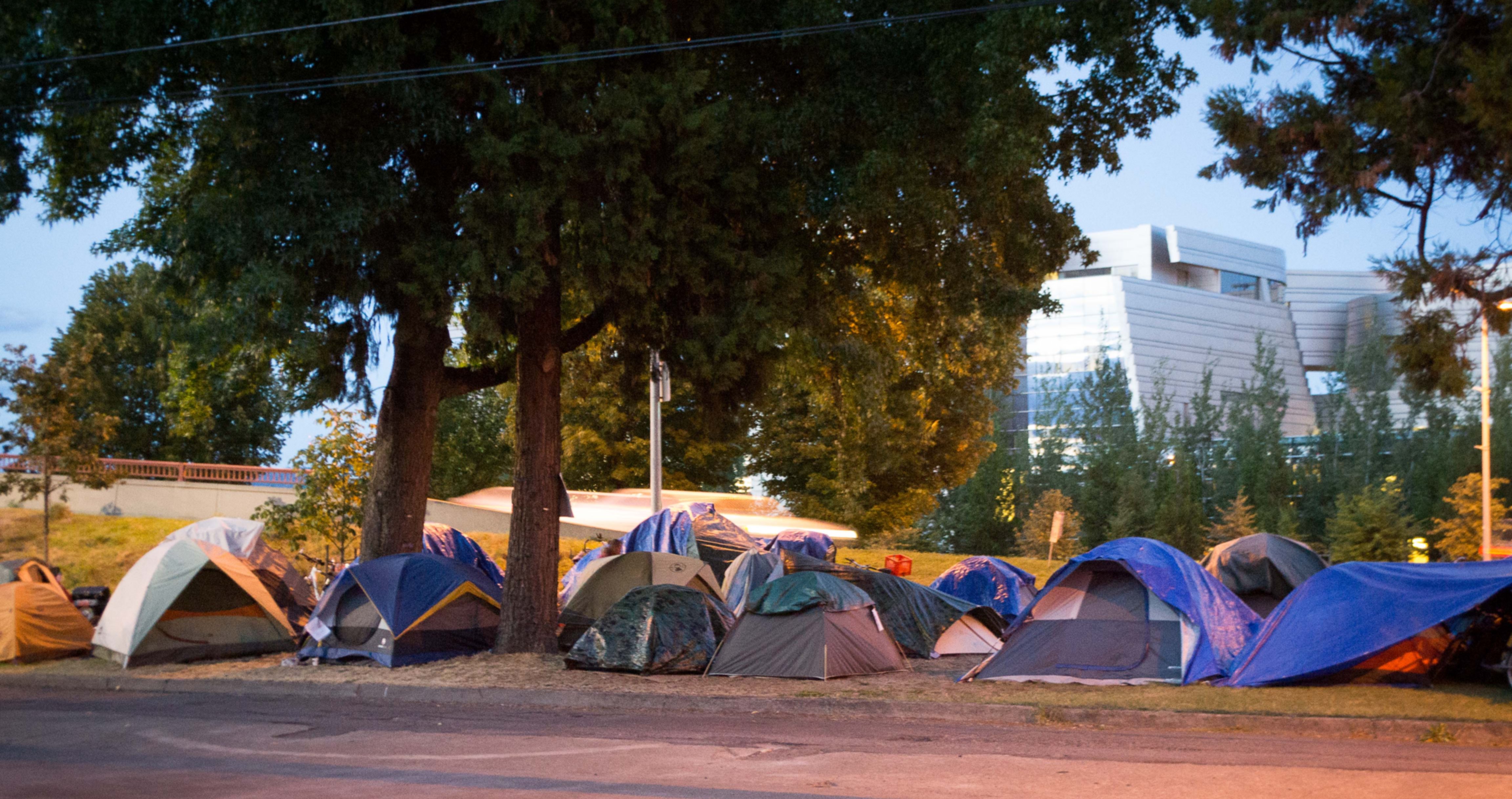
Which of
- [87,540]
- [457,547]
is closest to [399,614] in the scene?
[457,547]

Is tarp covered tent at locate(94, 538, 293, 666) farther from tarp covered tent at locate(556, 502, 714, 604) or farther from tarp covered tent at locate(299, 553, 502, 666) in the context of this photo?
tarp covered tent at locate(556, 502, 714, 604)

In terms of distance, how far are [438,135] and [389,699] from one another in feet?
23.5

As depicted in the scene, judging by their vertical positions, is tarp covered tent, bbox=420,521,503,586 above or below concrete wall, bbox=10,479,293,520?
below

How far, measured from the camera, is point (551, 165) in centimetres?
1428

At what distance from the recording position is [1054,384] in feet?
245

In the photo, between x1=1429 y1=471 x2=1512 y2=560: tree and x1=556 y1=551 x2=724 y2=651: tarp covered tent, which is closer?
x1=556 y1=551 x2=724 y2=651: tarp covered tent

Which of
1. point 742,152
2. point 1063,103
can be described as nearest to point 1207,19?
point 1063,103

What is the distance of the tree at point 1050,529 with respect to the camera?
51.7 meters

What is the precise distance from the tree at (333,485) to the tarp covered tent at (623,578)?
9302mm

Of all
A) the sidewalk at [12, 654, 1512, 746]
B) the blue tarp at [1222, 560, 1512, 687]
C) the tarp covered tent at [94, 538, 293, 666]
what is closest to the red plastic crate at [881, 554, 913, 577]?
the sidewalk at [12, 654, 1512, 746]

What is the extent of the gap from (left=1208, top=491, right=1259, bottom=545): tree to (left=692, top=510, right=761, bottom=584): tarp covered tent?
28.8 metres

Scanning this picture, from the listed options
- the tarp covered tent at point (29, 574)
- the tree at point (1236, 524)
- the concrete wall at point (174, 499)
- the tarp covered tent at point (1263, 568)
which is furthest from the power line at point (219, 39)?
the tree at point (1236, 524)

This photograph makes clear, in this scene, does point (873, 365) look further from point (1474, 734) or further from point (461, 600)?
point (1474, 734)

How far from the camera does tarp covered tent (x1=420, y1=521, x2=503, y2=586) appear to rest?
22906mm
